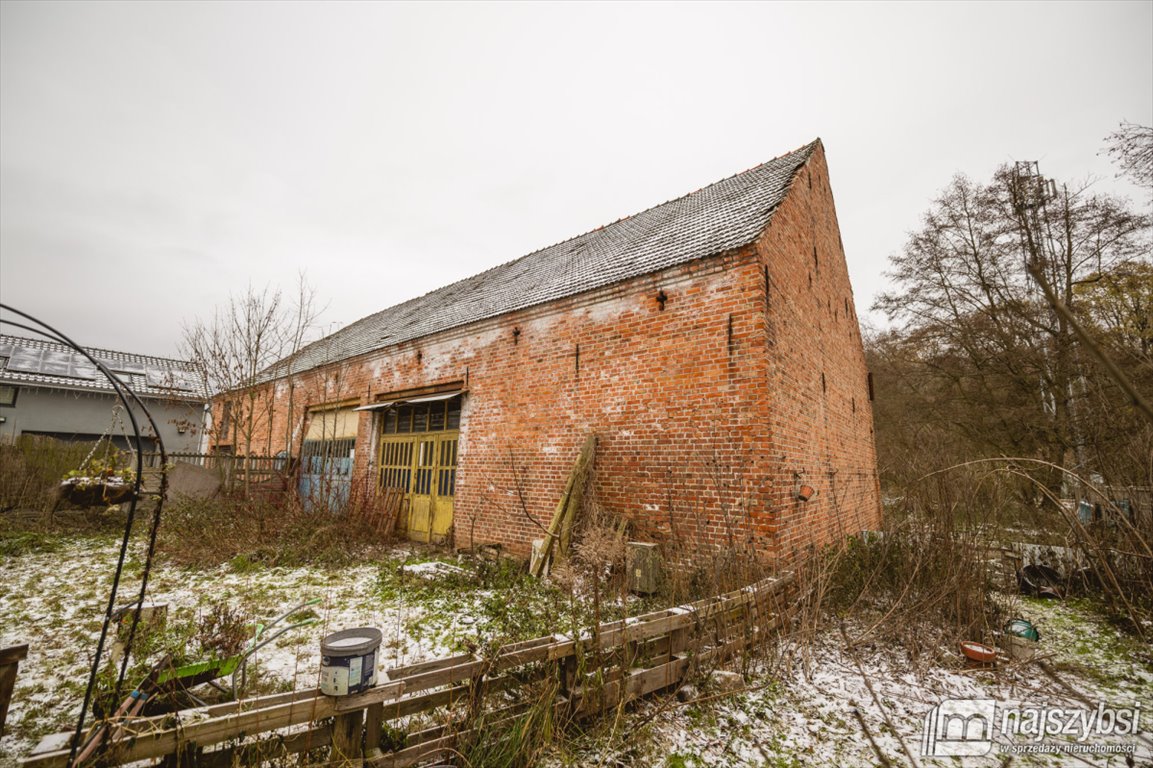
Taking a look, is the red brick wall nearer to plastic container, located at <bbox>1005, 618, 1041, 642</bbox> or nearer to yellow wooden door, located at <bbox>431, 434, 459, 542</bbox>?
plastic container, located at <bbox>1005, 618, 1041, 642</bbox>

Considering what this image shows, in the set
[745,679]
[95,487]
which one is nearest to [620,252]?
[745,679]

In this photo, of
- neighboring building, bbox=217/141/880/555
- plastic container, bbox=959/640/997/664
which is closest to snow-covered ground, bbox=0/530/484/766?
neighboring building, bbox=217/141/880/555

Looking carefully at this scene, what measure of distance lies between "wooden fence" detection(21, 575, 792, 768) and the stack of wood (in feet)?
8.97

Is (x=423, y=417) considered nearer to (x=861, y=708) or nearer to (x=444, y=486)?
(x=444, y=486)

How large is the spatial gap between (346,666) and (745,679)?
3.12 m

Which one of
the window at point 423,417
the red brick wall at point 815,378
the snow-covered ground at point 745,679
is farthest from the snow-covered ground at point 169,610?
the red brick wall at point 815,378

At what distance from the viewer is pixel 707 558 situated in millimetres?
5508

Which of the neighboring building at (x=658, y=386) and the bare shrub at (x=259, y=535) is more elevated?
the neighboring building at (x=658, y=386)

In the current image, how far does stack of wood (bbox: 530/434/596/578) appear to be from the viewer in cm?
663

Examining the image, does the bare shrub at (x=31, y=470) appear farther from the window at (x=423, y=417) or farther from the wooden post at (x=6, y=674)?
the wooden post at (x=6, y=674)

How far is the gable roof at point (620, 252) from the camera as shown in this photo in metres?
7.14

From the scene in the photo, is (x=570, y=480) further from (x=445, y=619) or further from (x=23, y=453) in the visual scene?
(x=23, y=453)

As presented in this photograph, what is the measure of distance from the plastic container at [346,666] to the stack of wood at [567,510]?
389 centimetres

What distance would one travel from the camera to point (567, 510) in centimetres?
680
